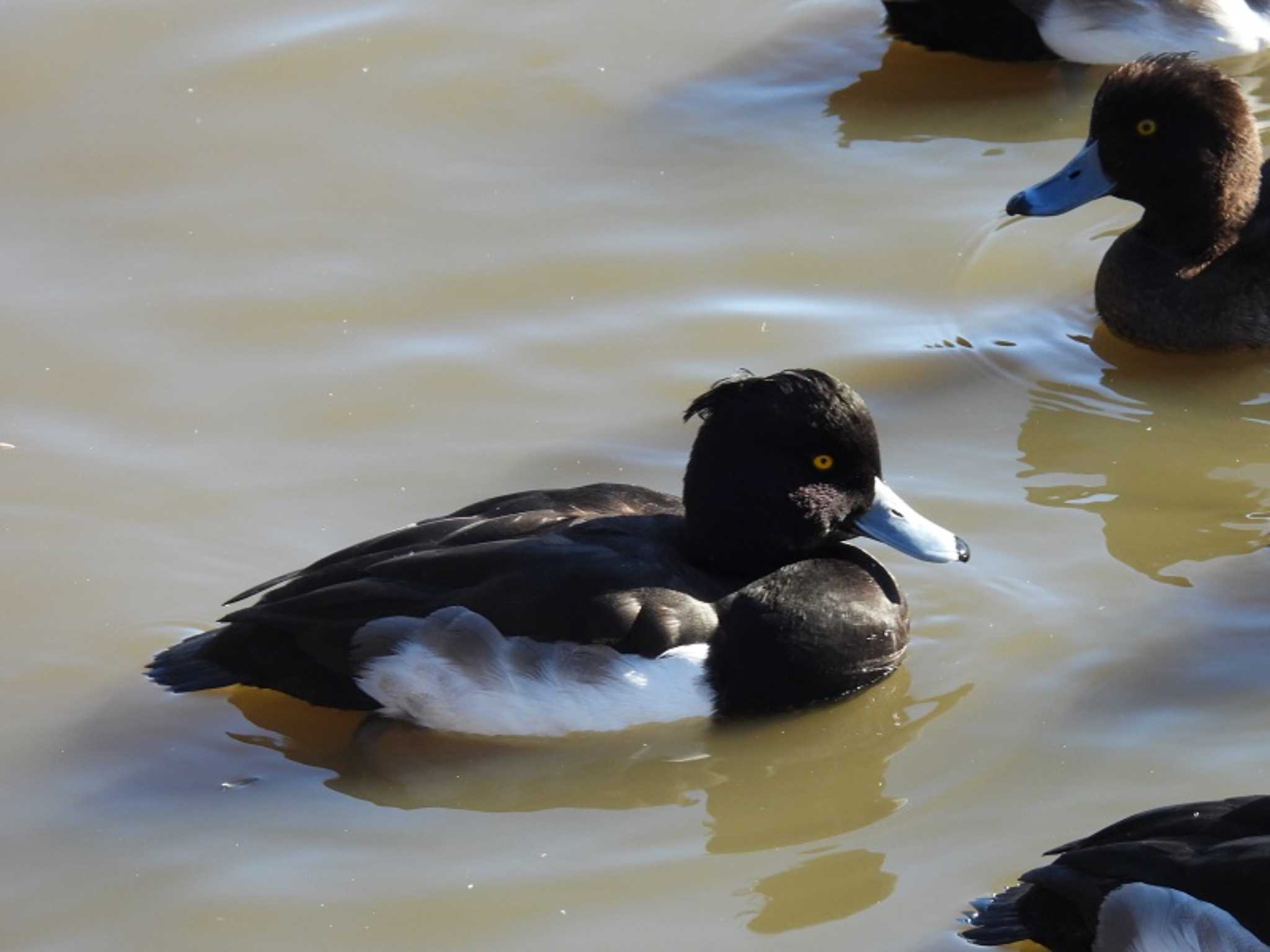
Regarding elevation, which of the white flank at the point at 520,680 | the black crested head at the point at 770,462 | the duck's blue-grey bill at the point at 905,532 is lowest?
the white flank at the point at 520,680

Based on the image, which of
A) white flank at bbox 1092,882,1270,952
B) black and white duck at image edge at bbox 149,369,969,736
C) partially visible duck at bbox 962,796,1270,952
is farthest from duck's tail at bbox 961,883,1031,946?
black and white duck at image edge at bbox 149,369,969,736

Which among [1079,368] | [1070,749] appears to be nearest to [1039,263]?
[1079,368]

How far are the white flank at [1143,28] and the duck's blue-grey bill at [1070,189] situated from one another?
177 cm

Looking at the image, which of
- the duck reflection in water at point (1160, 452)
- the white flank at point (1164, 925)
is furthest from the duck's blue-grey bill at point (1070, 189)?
the white flank at point (1164, 925)

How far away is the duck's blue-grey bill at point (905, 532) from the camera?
19.5 feet

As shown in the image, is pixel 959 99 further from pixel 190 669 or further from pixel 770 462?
pixel 190 669

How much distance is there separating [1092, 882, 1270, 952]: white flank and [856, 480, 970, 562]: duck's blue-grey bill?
1.73m

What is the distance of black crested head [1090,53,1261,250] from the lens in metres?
7.71

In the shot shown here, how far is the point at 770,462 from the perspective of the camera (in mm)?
5867

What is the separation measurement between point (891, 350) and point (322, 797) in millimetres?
2929

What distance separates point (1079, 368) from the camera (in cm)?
757

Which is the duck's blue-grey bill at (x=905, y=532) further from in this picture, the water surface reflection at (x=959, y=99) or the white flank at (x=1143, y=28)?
the white flank at (x=1143, y=28)

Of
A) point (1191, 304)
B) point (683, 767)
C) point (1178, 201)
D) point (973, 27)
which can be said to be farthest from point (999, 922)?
point (973, 27)

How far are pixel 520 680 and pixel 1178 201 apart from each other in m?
3.50
